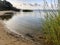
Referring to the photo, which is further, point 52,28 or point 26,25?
point 26,25

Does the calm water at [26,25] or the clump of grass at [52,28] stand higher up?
the clump of grass at [52,28]

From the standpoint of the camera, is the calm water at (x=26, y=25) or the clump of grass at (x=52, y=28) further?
the calm water at (x=26, y=25)

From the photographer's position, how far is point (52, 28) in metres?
6.08

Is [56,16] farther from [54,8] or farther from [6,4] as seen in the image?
[6,4]

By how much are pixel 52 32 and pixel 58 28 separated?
0.33 meters

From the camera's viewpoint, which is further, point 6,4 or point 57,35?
point 6,4

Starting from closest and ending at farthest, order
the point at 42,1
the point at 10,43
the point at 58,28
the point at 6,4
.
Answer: the point at 58,28 < the point at 42,1 < the point at 10,43 < the point at 6,4

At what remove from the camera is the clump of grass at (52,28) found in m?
5.98

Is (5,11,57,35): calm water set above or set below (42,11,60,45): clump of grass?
below

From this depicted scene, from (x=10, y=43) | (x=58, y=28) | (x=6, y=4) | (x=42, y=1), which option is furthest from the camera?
(x=6, y=4)

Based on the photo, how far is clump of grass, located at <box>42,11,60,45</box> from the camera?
598cm

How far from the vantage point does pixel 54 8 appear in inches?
245

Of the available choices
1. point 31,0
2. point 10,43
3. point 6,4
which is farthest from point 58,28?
point 6,4

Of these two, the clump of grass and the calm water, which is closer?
the clump of grass
